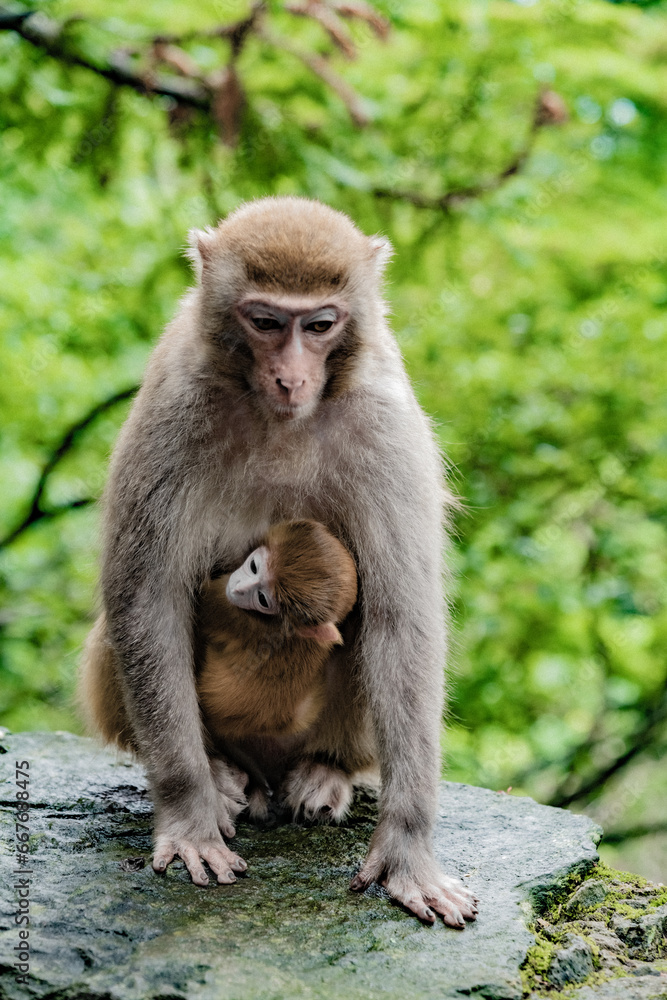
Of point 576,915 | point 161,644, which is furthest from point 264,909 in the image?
point 576,915

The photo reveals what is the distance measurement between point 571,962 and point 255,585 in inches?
63.0

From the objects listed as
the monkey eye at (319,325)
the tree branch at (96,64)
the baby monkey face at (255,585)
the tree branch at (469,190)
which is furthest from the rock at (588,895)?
the tree branch at (96,64)

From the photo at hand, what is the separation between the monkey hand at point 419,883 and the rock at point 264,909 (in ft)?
0.13

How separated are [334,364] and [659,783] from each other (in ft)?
19.0

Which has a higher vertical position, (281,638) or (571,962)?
(281,638)

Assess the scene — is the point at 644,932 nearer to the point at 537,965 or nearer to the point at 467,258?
the point at 537,965

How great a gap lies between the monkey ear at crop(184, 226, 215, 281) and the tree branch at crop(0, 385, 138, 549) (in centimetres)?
234

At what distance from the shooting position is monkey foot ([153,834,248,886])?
10.9ft

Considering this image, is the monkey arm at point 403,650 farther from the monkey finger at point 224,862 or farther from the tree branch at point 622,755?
the tree branch at point 622,755

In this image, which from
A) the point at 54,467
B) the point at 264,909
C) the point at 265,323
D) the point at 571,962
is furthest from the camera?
the point at 54,467

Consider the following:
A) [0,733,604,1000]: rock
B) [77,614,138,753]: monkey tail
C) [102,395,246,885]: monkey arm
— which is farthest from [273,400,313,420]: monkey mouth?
[0,733,604,1000]: rock

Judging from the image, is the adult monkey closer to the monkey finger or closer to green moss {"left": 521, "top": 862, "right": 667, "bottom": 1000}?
Answer: the monkey finger

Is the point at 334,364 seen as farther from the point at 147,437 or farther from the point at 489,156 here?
the point at 489,156

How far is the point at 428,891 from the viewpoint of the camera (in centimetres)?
323
